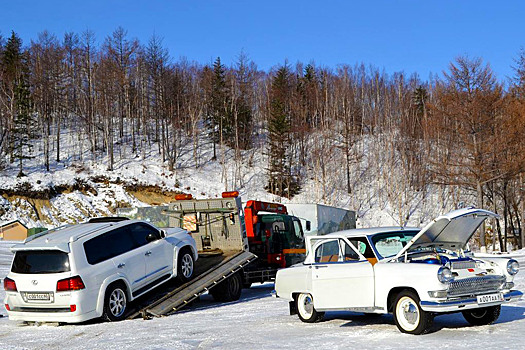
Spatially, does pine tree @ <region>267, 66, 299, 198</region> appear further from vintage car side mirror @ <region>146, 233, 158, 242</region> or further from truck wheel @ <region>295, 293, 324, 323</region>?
truck wheel @ <region>295, 293, 324, 323</region>

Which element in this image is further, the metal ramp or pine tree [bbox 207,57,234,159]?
pine tree [bbox 207,57,234,159]

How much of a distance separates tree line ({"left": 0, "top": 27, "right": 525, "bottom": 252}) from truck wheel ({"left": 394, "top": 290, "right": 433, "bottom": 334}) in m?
38.8

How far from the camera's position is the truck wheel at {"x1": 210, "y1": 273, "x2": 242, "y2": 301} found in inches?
571

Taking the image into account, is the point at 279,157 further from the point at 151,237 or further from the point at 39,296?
the point at 39,296

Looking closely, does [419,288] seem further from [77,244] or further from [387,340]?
[77,244]

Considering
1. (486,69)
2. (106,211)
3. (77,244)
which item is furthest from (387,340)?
(106,211)

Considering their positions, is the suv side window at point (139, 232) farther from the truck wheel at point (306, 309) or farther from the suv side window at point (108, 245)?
the truck wheel at point (306, 309)

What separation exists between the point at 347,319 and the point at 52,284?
555cm

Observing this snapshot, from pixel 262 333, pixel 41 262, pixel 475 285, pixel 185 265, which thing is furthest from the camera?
pixel 185 265

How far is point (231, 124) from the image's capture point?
6531 cm

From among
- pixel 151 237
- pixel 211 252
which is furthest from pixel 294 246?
pixel 151 237

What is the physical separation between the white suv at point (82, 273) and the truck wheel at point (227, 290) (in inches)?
87.7

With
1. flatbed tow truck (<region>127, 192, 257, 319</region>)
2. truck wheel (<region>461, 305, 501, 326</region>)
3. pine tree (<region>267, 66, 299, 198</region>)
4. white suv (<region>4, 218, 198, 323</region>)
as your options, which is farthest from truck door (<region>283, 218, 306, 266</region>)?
pine tree (<region>267, 66, 299, 198</region>)

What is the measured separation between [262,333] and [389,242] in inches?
99.3
